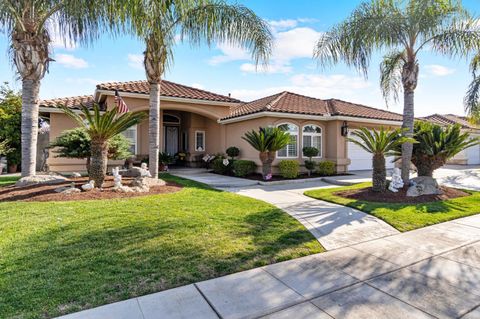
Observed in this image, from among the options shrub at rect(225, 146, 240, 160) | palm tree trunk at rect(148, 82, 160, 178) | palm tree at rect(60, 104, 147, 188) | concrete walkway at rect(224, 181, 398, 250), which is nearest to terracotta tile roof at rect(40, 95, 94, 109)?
palm tree trunk at rect(148, 82, 160, 178)

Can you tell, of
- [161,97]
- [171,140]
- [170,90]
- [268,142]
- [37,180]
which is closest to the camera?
[37,180]

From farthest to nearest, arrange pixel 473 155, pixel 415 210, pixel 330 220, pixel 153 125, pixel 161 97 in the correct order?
pixel 473 155, pixel 161 97, pixel 153 125, pixel 415 210, pixel 330 220

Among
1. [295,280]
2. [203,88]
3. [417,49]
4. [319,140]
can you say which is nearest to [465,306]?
[295,280]

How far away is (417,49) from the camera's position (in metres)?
10.9

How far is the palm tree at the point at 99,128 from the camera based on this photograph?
8.54m

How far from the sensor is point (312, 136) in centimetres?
1684

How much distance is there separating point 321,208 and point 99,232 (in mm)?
5960

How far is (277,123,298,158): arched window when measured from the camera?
15656mm

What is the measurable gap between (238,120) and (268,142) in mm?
4104

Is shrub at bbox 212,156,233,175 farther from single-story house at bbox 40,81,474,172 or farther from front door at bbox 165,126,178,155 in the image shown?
front door at bbox 165,126,178,155

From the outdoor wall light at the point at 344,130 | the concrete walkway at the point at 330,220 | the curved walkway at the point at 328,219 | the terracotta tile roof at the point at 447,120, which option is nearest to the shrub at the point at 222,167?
the curved walkway at the point at 328,219

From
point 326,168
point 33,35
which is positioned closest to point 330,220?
point 326,168

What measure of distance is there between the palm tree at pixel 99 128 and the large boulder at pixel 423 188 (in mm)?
9974

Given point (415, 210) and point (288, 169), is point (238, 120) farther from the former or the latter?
point (415, 210)
